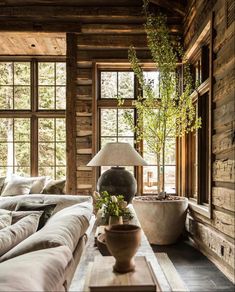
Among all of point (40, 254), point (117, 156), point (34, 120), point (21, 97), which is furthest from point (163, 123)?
point (40, 254)

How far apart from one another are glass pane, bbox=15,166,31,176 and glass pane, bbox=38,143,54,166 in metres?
0.26

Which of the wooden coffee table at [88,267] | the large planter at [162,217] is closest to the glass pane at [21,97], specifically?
the large planter at [162,217]

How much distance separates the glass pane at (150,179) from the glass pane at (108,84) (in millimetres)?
1493

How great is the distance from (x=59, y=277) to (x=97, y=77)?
526 cm

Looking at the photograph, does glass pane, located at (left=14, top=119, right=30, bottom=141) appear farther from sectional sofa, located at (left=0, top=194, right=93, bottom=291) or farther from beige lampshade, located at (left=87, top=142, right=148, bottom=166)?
sectional sofa, located at (left=0, top=194, right=93, bottom=291)

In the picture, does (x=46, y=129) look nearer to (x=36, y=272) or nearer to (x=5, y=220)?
(x=5, y=220)

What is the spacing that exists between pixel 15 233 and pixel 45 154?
4.83m

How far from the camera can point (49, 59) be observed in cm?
682

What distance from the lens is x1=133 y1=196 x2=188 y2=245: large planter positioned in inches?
189

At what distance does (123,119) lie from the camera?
6203mm

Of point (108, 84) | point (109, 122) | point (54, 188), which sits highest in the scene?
point (108, 84)

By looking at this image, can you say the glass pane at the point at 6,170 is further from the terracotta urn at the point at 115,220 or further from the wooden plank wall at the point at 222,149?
the terracotta urn at the point at 115,220

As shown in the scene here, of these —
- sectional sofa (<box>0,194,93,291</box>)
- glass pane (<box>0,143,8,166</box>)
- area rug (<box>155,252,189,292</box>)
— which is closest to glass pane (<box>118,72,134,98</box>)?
glass pane (<box>0,143,8,166</box>)

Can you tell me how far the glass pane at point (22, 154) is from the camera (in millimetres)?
6738
